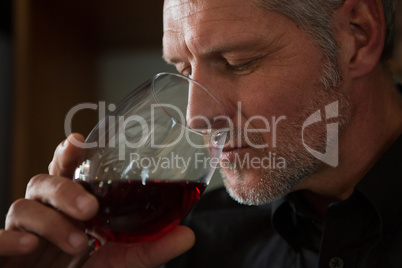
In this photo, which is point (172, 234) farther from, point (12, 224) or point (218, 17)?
point (218, 17)

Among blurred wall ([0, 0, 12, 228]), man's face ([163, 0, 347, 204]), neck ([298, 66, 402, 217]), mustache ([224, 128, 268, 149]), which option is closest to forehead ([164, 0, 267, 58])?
man's face ([163, 0, 347, 204])

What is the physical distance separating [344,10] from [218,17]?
0.35m

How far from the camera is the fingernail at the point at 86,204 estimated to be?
0.66 m

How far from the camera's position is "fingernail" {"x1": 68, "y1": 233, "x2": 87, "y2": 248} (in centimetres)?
69

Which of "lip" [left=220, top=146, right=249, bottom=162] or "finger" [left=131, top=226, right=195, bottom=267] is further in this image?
"lip" [left=220, top=146, right=249, bottom=162]

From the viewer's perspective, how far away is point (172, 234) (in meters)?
0.79

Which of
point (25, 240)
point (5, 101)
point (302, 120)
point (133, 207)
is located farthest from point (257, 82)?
point (5, 101)

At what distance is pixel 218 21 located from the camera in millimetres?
1086

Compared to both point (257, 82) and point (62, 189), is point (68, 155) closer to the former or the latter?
point (62, 189)

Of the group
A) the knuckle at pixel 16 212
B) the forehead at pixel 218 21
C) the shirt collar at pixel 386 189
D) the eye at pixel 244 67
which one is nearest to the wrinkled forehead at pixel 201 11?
the forehead at pixel 218 21

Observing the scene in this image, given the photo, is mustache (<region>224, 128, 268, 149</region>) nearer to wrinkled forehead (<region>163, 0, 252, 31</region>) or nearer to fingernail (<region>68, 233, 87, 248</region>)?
wrinkled forehead (<region>163, 0, 252, 31</region>)

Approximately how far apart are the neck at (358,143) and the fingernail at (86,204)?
0.69 m

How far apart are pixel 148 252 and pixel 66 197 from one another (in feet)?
0.69

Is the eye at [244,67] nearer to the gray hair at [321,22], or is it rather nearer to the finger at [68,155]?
the gray hair at [321,22]
